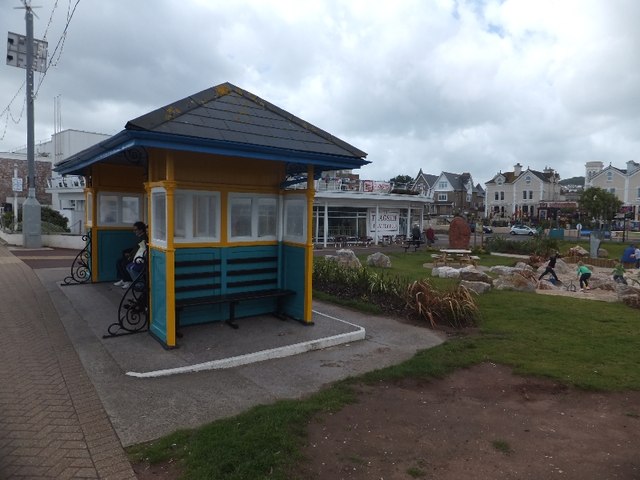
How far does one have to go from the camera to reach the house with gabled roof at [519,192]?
7206 centimetres

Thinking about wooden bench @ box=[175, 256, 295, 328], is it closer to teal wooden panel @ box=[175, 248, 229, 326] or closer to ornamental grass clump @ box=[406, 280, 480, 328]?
teal wooden panel @ box=[175, 248, 229, 326]

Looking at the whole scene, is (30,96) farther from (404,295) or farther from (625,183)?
(625,183)

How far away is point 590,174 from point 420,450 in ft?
273

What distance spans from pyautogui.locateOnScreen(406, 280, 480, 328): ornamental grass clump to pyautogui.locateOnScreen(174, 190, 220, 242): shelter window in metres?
3.70

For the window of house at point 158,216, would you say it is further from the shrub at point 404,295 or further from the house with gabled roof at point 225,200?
the shrub at point 404,295

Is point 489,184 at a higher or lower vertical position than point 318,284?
higher

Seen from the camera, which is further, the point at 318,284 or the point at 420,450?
the point at 318,284

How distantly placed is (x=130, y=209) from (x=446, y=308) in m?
7.19

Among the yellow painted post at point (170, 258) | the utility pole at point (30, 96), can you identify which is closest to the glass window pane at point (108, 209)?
the yellow painted post at point (170, 258)

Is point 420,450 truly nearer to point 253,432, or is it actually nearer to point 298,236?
point 253,432

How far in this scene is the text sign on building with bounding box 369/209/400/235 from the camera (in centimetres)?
3012

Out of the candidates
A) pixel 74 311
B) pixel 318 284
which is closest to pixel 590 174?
pixel 318 284

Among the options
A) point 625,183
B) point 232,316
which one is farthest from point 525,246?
point 625,183

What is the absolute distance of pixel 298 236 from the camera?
7418 mm
